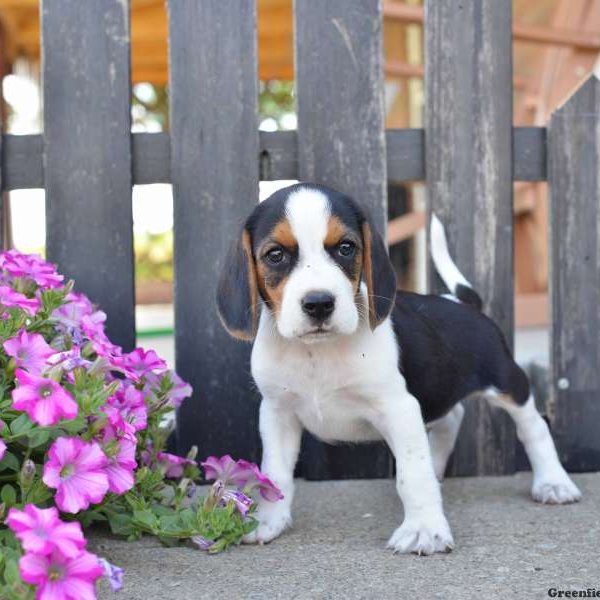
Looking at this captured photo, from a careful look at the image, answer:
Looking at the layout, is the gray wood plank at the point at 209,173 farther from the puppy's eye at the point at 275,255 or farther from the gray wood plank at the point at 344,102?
the puppy's eye at the point at 275,255

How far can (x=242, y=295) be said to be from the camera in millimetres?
3119

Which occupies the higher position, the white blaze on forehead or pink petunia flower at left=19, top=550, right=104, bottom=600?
the white blaze on forehead

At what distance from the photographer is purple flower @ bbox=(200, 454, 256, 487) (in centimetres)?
306

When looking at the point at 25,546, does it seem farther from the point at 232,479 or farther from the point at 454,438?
the point at 454,438

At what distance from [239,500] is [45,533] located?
0.90m

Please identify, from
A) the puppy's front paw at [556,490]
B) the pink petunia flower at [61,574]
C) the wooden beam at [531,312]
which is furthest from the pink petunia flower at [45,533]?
the wooden beam at [531,312]

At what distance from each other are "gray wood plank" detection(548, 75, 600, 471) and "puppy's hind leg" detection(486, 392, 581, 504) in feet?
0.77

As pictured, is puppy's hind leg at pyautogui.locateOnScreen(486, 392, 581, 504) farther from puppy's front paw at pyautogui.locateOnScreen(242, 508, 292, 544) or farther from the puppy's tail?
puppy's front paw at pyautogui.locateOnScreen(242, 508, 292, 544)

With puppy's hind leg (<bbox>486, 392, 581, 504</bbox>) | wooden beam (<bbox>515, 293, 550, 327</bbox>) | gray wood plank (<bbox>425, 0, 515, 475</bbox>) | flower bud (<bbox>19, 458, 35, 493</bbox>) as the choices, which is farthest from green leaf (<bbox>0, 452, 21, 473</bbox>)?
wooden beam (<bbox>515, 293, 550, 327</bbox>)

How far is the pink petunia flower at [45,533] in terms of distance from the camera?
82.3 inches

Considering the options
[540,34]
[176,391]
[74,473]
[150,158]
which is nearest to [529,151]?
[150,158]

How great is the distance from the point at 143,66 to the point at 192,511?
9442 mm

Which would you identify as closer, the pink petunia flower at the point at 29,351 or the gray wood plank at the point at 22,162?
the pink petunia flower at the point at 29,351

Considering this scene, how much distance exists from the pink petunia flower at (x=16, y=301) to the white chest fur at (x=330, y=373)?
2.52 ft
